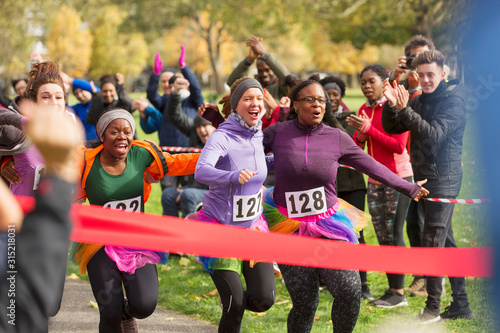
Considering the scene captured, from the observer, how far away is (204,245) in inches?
150

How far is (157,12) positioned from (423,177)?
4688cm

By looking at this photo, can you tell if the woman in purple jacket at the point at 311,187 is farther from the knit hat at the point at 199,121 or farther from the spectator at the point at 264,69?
the knit hat at the point at 199,121

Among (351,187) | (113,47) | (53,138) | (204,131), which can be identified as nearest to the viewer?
(53,138)

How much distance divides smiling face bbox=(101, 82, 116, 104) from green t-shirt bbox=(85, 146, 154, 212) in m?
3.82

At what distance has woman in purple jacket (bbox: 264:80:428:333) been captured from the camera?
475 centimetres

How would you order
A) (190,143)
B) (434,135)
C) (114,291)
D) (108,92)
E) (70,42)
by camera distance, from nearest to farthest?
(114,291) < (434,135) < (190,143) < (108,92) < (70,42)

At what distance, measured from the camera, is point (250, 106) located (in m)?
4.92

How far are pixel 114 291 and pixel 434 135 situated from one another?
9.72ft

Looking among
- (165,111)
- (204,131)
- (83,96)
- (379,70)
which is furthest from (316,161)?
(83,96)

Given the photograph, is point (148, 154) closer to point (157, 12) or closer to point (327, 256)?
point (327, 256)

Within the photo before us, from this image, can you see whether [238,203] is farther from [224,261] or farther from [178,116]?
[178,116]

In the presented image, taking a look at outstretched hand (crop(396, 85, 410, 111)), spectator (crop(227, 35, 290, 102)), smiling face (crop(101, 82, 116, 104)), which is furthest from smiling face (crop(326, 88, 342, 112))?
smiling face (crop(101, 82, 116, 104))

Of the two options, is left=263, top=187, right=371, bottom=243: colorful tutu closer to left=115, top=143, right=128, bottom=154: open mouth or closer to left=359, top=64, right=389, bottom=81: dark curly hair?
left=115, top=143, right=128, bottom=154: open mouth

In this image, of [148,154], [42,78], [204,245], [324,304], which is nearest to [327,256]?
[204,245]
